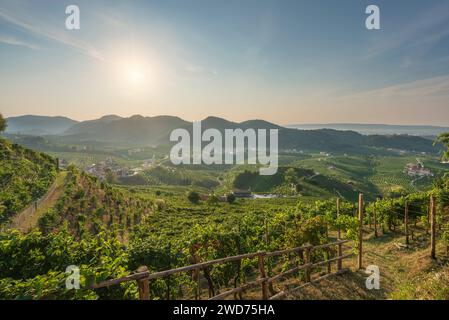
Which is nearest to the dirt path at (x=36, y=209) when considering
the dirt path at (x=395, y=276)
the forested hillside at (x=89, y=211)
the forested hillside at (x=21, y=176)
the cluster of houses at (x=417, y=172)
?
the forested hillside at (x=21, y=176)

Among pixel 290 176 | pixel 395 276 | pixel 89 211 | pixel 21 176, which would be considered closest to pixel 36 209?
pixel 89 211

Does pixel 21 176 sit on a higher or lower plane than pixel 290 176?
higher

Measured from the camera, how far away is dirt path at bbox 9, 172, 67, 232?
17547 millimetres

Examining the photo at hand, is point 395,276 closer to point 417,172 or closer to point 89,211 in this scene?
point 89,211

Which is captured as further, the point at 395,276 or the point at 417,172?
the point at 417,172

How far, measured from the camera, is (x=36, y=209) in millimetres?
20172

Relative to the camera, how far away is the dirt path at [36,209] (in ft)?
57.6

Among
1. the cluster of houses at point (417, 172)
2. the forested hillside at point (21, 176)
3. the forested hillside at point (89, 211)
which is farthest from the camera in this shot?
the cluster of houses at point (417, 172)

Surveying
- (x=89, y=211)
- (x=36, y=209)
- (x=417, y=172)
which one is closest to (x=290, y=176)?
(x=417, y=172)
